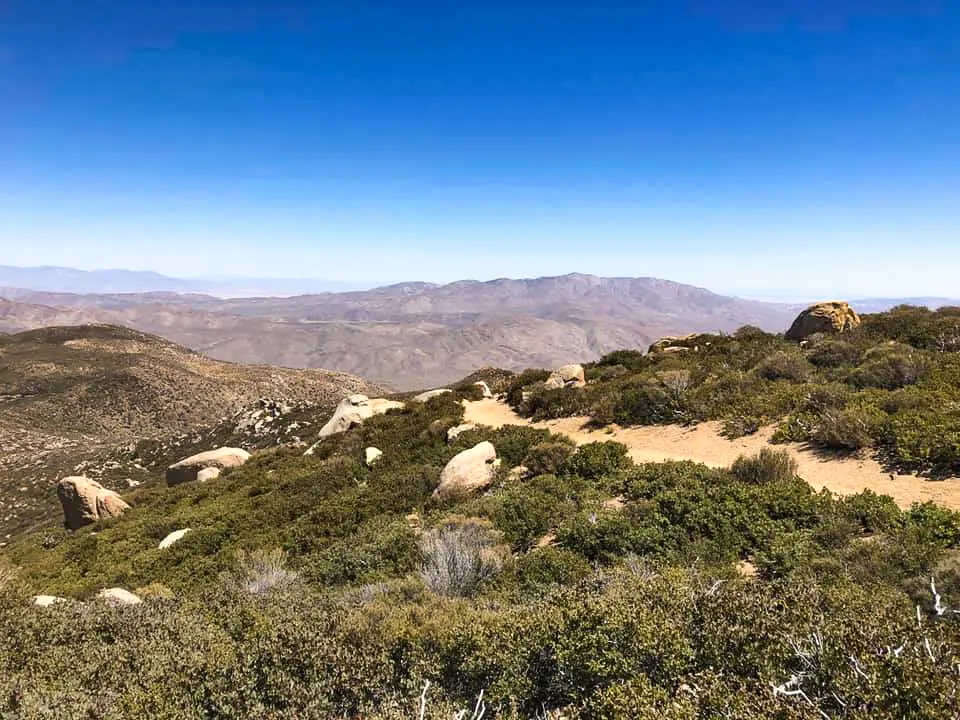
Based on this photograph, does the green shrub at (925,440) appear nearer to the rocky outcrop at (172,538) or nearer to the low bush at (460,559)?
the low bush at (460,559)

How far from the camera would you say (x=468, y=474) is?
13445mm

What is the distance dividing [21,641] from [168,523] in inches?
429

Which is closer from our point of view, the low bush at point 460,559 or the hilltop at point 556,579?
the hilltop at point 556,579

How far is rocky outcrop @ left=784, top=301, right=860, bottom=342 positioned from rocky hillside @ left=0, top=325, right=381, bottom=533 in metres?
37.4

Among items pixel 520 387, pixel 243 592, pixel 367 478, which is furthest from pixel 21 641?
pixel 520 387

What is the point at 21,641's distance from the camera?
605 centimetres

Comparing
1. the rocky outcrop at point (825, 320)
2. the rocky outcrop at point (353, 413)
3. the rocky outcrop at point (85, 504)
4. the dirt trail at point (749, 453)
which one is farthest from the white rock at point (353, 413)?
the rocky outcrop at point (825, 320)

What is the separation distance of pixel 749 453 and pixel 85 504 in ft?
87.4

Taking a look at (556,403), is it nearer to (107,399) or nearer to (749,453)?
(749,453)

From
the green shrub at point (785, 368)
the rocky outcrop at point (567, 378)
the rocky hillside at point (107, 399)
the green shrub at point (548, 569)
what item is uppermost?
the green shrub at point (785, 368)

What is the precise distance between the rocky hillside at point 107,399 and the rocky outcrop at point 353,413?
17.2 m

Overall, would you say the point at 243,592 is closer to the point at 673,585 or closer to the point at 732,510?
the point at 673,585

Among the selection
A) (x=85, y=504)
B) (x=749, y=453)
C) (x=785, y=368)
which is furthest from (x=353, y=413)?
(x=785, y=368)

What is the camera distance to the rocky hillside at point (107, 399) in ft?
121
